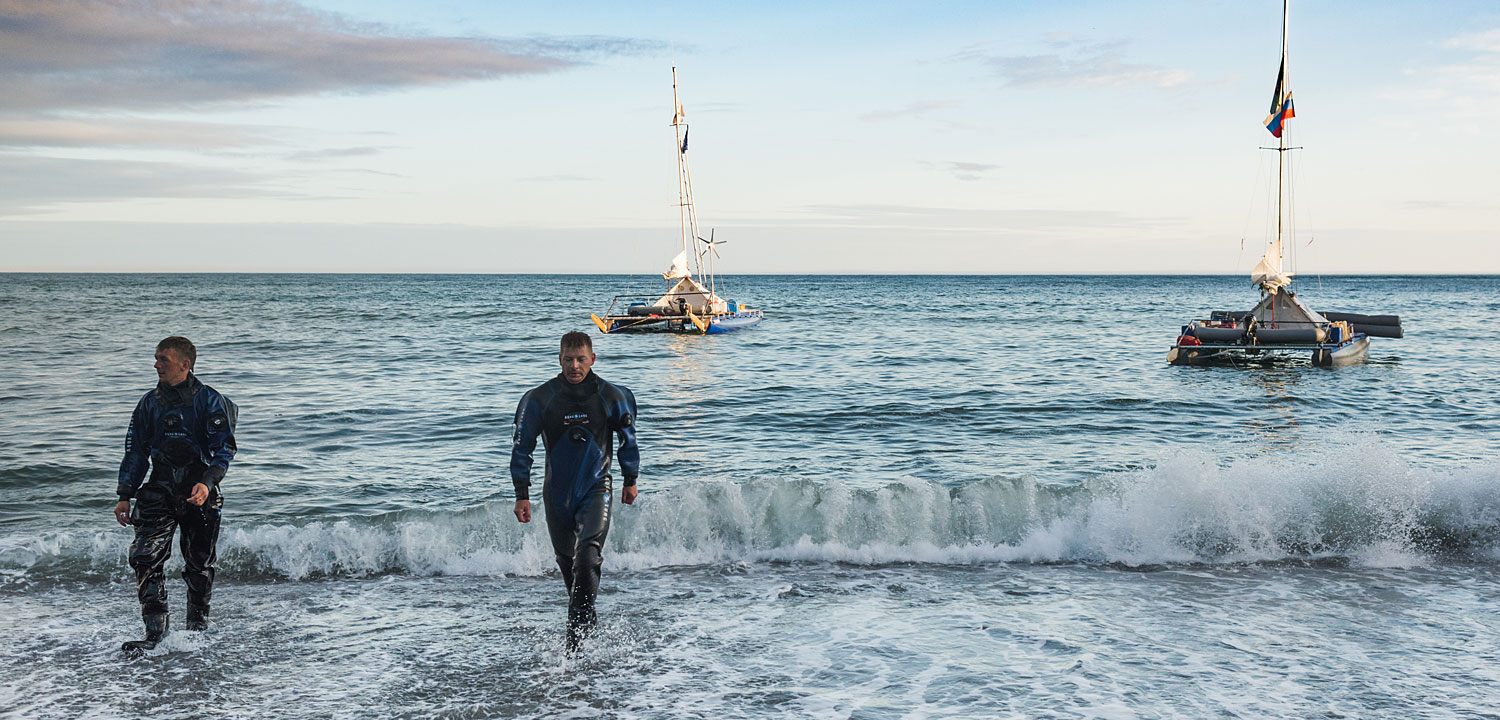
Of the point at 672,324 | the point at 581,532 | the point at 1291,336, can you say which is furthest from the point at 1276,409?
the point at 672,324

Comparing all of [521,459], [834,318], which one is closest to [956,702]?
[521,459]

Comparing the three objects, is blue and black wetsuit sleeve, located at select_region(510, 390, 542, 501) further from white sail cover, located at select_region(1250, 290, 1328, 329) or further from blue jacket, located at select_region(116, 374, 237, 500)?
white sail cover, located at select_region(1250, 290, 1328, 329)

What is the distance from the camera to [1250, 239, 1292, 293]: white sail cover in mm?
30766

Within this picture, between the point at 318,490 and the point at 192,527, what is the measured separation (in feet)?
18.8

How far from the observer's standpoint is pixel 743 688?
212 inches

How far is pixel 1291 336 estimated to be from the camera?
29312mm

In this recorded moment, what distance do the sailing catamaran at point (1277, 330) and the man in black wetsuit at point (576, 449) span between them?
91.7 feet

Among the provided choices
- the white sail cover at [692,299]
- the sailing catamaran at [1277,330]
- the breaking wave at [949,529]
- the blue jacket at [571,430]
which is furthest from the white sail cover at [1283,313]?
the blue jacket at [571,430]

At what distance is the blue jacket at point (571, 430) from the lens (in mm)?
5457

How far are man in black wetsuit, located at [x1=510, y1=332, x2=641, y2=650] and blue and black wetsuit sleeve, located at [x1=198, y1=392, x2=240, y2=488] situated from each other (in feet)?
5.55

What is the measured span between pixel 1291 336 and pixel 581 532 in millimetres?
29423

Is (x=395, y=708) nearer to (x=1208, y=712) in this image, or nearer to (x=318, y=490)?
(x=1208, y=712)

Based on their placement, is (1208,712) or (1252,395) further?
(1252,395)

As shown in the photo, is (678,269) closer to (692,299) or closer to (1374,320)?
(692,299)
